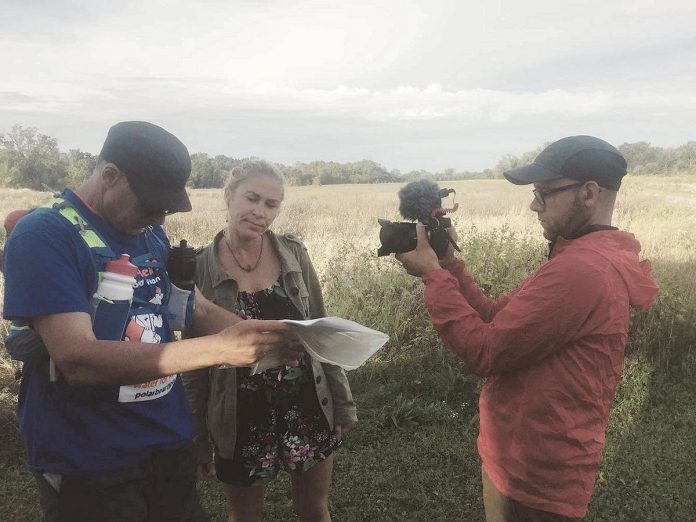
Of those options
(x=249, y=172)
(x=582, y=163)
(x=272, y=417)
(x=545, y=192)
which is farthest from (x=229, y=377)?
(x=582, y=163)

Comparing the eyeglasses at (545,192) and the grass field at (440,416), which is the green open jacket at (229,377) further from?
the eyeglasses at (545,192)

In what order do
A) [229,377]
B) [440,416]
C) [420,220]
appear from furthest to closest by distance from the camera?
1. [440,416]
2. [229,377]
3. [420,220]

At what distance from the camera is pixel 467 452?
4.35 m

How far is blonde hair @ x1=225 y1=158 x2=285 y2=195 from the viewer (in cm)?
255

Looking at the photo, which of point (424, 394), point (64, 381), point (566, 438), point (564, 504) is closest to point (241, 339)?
point (64, 381)

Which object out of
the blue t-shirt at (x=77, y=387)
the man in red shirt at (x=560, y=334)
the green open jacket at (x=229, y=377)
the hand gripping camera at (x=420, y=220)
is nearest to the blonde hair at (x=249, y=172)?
the green open jacket at (x=229, y=377)

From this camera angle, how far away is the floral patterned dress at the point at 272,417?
236 cm

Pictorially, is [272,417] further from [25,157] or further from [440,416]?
[25,157]

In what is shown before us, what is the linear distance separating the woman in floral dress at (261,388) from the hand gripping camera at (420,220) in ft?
2.06

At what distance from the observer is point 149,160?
1.48 meters

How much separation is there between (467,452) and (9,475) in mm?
3620

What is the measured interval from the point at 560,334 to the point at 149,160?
1.40m

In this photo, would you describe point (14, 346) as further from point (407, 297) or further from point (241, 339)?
point (407, 297)

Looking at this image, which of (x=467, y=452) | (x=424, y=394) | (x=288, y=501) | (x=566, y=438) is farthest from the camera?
(x=424, y=394)
